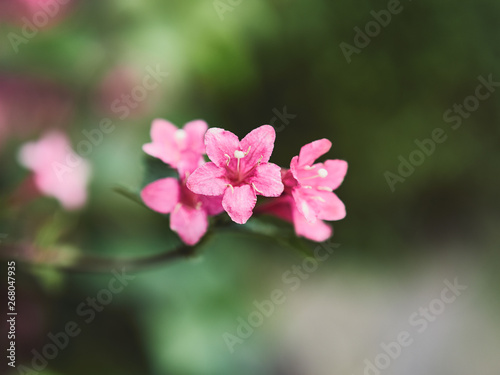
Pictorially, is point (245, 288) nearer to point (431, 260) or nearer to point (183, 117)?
point (183, 117)

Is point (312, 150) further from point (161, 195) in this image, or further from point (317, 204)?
point (161, 195)

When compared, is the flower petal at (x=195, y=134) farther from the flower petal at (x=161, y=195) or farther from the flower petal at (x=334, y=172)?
the flower petal at (x=334, y=172)

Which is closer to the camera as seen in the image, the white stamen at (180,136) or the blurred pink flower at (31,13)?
the white stamen at (180,136)

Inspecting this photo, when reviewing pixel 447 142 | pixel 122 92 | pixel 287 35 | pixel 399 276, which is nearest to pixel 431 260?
pixel 399 276

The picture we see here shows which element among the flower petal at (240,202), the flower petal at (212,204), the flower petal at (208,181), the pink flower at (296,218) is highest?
the flower petal at (240,202)

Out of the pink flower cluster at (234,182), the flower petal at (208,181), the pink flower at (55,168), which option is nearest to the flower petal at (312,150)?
the pink flower cluster at (234,182)

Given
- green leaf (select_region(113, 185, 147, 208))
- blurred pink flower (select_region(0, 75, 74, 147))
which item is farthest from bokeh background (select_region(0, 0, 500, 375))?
green leaf (select_region(113, 185, 147, 208))

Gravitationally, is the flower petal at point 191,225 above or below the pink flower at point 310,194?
below

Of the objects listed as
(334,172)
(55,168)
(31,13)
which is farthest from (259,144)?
(31,13)
